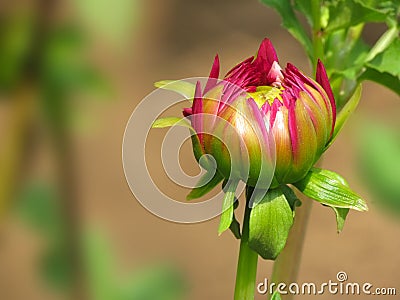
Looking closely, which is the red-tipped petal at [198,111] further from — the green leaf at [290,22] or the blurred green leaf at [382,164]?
the blurred green leaf at [382,164]

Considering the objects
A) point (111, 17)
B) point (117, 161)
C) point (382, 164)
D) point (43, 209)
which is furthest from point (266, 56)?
point (117, 161)

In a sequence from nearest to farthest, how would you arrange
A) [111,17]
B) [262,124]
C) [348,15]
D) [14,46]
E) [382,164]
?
[262,124] < [348,15] < [382,164] < [14,46] < [111,17]

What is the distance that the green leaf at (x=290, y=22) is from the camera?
613 mm

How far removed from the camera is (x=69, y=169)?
A: 1.34 metres

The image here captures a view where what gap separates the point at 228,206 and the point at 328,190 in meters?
0.06

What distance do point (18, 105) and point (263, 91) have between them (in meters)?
1.07

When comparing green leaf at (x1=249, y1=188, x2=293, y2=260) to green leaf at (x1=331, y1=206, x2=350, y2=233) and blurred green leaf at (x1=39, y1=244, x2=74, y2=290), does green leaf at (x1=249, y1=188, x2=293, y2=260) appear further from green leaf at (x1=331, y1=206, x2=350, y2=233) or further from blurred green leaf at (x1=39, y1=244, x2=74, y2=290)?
blurred green leaf at (x1=39, y1=244, x2=74, y2=290)

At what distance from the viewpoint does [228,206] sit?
451 millimetres

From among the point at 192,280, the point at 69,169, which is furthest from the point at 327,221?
the point at 69,169

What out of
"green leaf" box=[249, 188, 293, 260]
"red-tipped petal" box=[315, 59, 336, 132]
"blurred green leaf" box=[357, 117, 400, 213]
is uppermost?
"red-tipped petal" box=[315, 59, 336, 132]

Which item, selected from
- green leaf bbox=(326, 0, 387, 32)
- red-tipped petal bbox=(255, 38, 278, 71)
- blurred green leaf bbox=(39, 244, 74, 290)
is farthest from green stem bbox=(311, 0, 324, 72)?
blurred green leaf bbox=(39, 244, 74, 290)

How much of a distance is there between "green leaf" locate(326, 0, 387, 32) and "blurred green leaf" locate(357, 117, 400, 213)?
0.57 m

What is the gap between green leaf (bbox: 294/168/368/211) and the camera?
18.3 inches

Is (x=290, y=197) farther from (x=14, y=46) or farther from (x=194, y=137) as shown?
(x=14, y=46)
